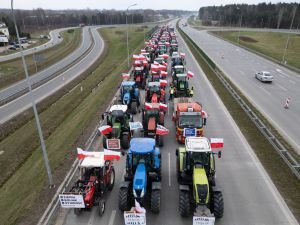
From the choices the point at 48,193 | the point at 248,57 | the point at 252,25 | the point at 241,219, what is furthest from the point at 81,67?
the point at 252,25

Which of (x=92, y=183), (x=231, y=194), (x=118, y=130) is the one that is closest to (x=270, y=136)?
(x=231, y=194)

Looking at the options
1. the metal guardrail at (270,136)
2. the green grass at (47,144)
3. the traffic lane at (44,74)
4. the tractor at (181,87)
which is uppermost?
the tractor at (181,87)

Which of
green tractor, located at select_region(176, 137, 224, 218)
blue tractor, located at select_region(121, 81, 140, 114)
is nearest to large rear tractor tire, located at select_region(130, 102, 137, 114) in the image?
blue tractor, located at select_region(121, 81, 140, 114)

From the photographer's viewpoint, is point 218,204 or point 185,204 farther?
point 185,204

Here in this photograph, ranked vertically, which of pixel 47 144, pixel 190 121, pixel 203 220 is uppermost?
pixel 190 121

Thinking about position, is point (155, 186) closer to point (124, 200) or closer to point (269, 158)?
Result: point (124, 200)

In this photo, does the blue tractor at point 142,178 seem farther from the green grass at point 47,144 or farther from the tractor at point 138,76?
the tractor at point 138,76

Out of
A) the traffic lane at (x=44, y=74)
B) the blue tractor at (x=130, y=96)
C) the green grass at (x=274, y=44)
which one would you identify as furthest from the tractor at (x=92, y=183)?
the green grass at (x=274, y=44)
